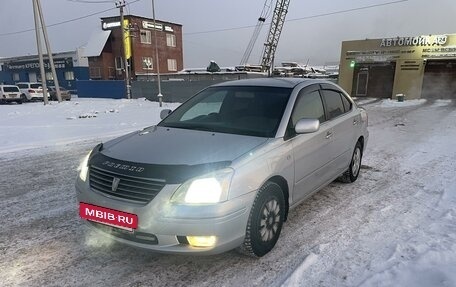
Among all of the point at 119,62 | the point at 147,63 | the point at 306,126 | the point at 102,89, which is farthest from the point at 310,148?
the point at 119,62

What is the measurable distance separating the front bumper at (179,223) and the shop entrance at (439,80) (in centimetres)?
2615

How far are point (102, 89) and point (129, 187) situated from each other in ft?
108

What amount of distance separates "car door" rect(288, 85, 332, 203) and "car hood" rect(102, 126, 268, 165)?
0.57 metres

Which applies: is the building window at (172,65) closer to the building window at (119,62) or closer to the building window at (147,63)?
the building window at (147,63)

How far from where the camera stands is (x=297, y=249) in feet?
11.5

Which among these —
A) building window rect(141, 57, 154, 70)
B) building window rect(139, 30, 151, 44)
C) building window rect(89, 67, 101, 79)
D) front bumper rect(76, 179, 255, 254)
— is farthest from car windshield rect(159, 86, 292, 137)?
building window rect(89, 67, 101, 79)

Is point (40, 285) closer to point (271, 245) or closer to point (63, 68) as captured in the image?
point (271, 245)

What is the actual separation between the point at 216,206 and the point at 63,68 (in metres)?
51.6

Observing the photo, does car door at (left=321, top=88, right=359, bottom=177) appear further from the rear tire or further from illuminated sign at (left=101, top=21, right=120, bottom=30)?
illuminated sign at (left=101, top=21, right=120, bottom=30)

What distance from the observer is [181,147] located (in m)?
3.31

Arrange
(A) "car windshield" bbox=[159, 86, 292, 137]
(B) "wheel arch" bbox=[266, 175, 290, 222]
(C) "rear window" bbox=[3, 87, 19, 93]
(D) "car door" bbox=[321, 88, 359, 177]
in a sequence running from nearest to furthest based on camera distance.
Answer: (B) "wheel arch" bbox=[266, 175, 290, 222]
(A) "car windshield" bbox=[159, 86, 292, 137]
(D) "car door" bbox=[321, 88, 359, 177]
(C) "rear window" bbox=[3, 87, 19, 93]

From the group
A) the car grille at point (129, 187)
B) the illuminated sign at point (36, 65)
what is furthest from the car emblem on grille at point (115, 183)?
the illuminated sign at point (36, 65)

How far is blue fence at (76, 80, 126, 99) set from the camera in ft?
103

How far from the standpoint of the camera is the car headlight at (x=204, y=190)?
2.78 meters
